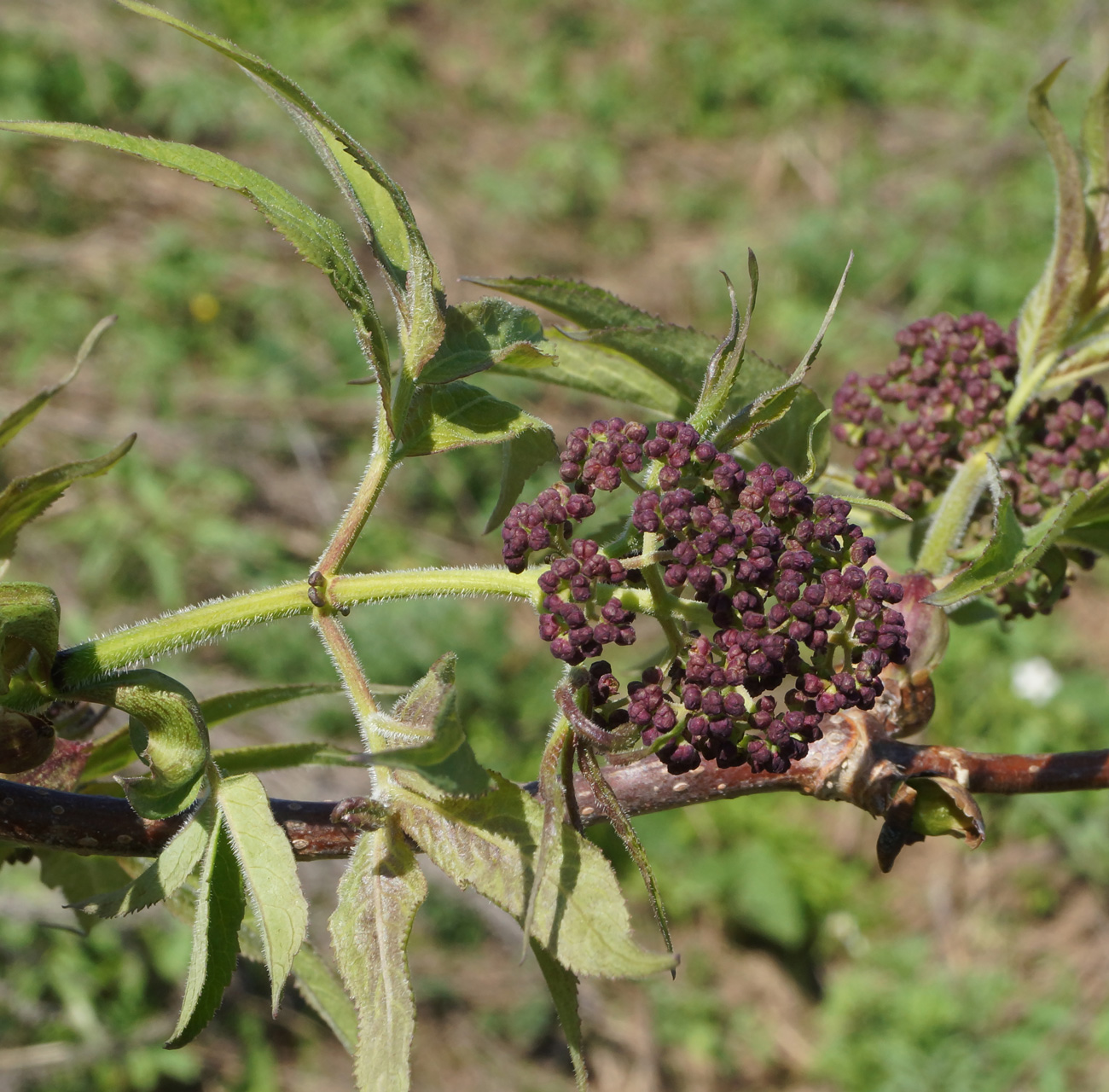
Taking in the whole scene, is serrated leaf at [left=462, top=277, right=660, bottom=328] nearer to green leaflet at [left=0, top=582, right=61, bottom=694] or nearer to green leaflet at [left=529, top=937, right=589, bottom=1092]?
green leaflet at [left=0, top=582, right=61, bottom=694]

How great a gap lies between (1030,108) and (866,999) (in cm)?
618

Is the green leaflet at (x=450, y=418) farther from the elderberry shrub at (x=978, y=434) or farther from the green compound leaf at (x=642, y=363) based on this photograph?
the elderberry shrub at (x=978, y=434)

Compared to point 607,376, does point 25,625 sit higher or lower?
lower

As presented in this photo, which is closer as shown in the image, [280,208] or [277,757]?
[280,208]

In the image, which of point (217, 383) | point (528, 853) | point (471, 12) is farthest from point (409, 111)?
point (528, 853)

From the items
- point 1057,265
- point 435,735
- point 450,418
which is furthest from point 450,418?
point 1057,265

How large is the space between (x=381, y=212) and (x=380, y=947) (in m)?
0.97

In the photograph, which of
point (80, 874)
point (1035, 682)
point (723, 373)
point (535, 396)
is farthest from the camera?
point (535, 396)

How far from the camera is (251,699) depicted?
70.6 inches

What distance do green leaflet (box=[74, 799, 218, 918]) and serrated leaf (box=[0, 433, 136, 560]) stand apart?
1.51ft

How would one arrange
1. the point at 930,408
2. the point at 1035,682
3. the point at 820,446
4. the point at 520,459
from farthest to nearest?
the point at 1035,682 < the point at 930,408 < the point at 820,446 < the point at 520,459

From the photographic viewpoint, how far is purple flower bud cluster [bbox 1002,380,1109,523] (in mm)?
2029

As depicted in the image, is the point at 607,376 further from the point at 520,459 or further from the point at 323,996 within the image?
the point at 323,996

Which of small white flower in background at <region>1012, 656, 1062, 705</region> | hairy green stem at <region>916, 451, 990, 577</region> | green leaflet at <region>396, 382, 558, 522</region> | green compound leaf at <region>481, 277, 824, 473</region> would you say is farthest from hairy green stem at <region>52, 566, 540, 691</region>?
small white flower in background at <region>1012, 656, 1062, 705</region>
